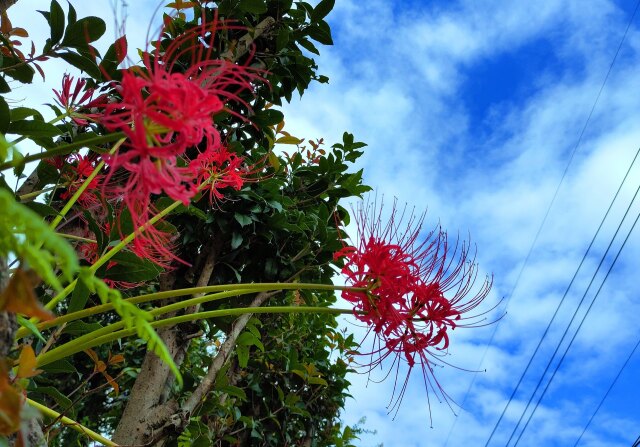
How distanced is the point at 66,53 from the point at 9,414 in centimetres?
137

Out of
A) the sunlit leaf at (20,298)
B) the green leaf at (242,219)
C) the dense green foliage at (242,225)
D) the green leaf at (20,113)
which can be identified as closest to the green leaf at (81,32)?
the dense green foliage at (242,225)

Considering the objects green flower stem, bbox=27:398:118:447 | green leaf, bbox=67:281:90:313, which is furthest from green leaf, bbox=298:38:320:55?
green flower stem, bbox=27:398:118:447

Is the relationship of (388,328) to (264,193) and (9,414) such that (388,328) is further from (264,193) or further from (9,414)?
(264,193)

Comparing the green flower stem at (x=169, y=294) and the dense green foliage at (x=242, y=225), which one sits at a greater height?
the dense green foliage at (x=242, y=225)

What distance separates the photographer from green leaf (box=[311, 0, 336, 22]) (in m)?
2.78

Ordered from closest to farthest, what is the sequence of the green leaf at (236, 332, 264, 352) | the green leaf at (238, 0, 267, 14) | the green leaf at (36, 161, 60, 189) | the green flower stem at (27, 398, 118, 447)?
the green flower stem at (27, 398, 118, 447), the green leaf at (36, 161, 60, 189), the green leaf at (238, 0, 267, 14), the green leaf at (236, 332, 264, 352)

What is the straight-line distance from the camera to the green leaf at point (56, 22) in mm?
1636

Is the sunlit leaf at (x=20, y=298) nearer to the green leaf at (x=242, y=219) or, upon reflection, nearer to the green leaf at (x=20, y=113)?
the green leaf at (x=20, y=113)

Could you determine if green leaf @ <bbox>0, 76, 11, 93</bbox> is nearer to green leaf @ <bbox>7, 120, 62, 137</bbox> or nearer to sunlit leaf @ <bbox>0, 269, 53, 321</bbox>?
green leaf @ <bbox>7, 120, 62, 137</bbox>

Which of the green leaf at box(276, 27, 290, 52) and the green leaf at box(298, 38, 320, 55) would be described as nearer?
the green leaf at box(276, 27, 290, 52)

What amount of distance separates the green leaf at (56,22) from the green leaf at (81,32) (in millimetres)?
16

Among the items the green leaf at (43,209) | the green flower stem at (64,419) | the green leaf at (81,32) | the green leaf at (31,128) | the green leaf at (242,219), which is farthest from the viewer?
the green leaf at (242,219)

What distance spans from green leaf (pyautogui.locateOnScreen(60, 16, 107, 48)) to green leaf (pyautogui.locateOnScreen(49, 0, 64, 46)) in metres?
0.02

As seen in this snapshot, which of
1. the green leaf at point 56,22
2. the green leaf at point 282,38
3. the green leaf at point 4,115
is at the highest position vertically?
the green leaf at point 282,38
